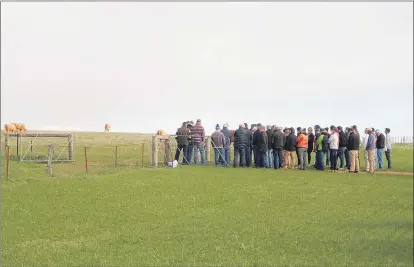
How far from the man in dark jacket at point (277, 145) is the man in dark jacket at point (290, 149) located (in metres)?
0.34

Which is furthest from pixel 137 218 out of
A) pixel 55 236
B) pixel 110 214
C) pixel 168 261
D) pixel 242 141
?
pixel 242 141

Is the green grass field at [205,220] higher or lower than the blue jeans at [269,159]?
lower

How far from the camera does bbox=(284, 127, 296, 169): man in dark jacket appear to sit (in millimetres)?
23545

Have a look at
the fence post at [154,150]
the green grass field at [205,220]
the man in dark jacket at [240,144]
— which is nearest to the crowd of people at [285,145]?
the man in dark jacket at [240,144]

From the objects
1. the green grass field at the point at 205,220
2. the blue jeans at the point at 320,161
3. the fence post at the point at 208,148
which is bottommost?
the green grass field at the point at 205,220

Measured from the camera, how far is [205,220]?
37.7ft

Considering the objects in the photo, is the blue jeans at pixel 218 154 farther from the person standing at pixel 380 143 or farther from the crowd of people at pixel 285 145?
the person standing at pixel 380 143

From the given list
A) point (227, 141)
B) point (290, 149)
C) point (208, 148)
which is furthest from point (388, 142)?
point (208, 148)

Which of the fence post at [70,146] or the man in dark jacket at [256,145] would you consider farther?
the fence post at [70,146]

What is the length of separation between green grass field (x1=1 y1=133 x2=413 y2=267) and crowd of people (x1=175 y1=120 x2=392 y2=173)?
13.3 feet

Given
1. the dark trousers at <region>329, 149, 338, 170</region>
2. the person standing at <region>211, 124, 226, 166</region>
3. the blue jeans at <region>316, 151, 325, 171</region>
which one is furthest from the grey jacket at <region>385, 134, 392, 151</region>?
the person standing at <region>211, 124, 226, 166</region>

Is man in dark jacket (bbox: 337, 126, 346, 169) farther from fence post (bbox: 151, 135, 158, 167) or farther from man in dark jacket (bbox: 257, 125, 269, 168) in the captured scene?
fence post (bbox: 151, 135, 158, 167)

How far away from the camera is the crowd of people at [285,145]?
2306cm

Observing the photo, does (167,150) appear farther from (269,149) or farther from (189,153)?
(269,149)
